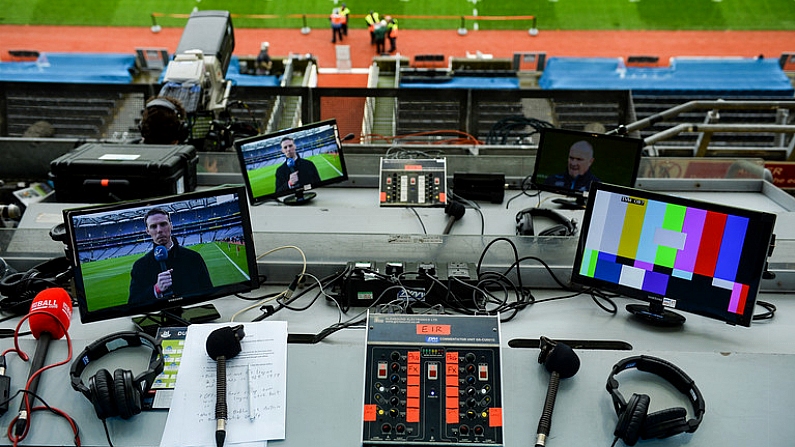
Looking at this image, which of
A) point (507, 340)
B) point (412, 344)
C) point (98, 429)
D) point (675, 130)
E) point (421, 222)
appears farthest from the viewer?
point (675, 130)

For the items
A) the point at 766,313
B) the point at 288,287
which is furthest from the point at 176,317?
the point at 766,313

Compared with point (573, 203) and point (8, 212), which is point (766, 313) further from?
point (8, 212)

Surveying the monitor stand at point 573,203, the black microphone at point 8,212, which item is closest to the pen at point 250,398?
the black microphone at point 8,212

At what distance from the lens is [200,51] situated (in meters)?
4.67

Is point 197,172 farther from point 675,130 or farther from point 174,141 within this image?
point 675,130

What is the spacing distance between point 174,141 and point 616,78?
722 centimetres

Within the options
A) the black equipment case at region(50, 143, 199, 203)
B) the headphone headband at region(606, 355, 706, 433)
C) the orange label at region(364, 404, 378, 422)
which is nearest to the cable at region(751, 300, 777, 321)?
the headphone headband at region(606, 355, 706, 433)

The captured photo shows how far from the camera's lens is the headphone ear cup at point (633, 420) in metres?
1.50

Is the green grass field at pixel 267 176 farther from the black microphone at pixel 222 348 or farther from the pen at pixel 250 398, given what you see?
the pen at pixel 250 398

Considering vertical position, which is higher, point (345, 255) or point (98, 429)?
point (345, 255)

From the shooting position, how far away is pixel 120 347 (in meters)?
1.77

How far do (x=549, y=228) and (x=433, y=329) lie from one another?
53.5 inches

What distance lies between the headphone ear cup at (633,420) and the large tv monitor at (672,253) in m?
0.62

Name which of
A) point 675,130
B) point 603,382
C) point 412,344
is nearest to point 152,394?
point 412,344
